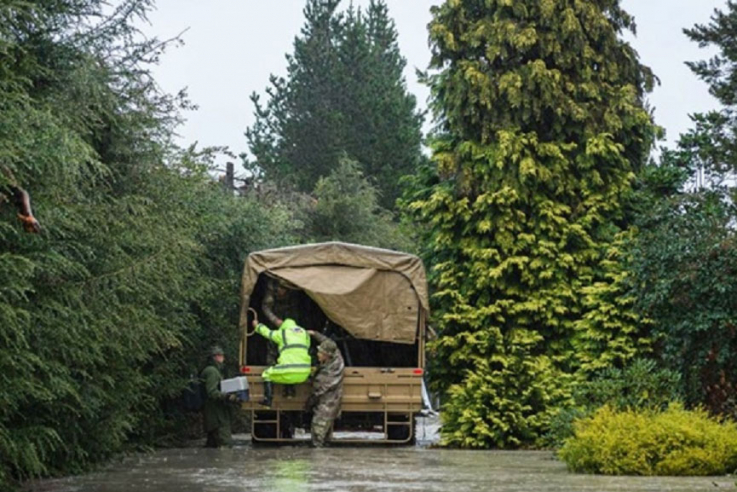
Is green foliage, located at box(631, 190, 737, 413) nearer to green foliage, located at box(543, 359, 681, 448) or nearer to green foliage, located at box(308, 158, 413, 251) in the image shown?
green foliage, located at box(543, 359, 681, 448)

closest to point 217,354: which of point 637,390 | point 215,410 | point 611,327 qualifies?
point 215,410

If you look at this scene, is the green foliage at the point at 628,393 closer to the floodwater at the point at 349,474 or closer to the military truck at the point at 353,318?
the floodwater at the point at 349,474

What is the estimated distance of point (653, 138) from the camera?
103ft

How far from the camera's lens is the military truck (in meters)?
26.9

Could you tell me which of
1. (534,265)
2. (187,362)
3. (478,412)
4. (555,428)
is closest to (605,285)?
(534,265)

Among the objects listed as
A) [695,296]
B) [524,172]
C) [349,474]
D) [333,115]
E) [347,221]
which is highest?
[333,115]

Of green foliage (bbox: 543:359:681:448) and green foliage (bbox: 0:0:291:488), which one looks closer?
green foliage (bbox: 0:0:291:488)

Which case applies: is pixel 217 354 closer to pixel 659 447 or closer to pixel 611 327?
pixel 611 327

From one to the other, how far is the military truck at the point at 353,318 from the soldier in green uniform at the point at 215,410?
0.48 m

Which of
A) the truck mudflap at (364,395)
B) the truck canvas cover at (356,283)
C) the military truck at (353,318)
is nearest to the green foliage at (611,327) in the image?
the military truck at (353,318)

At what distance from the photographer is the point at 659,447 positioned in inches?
741

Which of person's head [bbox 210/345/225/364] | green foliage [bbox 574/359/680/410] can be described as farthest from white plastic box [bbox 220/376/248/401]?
green foliage [bbox 574/359/680/410]

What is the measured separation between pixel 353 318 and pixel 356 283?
596 mm

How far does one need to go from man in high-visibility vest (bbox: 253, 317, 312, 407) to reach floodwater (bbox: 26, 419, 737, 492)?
47.4 inches
